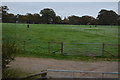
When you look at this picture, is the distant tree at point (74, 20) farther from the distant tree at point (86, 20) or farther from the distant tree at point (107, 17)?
the distant tree at point (107, 17)

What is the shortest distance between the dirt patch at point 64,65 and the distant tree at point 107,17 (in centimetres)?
7952

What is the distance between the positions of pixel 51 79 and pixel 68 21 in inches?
5031

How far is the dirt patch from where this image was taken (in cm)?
990

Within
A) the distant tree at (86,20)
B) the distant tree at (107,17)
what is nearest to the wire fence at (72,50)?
the distant tree at (107,17)

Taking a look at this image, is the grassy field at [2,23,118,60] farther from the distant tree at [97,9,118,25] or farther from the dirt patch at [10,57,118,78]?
the distant tree at [97,9,118,25]

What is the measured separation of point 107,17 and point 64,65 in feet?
279

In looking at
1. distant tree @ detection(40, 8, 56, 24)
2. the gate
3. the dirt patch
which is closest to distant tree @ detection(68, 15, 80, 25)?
distant tree @ detection(40, 8, 56, 24)

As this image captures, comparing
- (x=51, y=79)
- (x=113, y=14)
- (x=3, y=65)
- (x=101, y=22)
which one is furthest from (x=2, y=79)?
(x=101, y=22)

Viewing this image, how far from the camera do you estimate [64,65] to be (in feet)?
35.4

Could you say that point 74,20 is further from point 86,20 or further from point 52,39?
point 52,39

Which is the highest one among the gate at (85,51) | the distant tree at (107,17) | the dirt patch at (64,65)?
the distant tree at (107,17)

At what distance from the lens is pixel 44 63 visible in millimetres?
11102

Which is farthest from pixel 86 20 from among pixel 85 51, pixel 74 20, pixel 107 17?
pixel 85 51

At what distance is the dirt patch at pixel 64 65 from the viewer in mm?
9904
